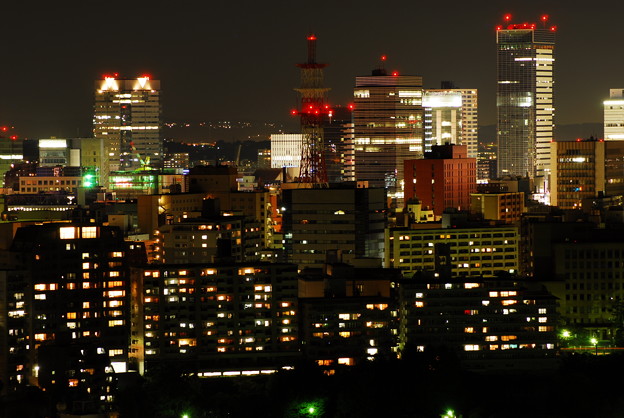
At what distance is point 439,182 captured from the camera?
103125 mm

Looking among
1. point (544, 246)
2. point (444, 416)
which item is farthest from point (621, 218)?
point (444, 416)

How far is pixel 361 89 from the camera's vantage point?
12444cm

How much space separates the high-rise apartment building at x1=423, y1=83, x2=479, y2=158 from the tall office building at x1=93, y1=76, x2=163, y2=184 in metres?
27.0

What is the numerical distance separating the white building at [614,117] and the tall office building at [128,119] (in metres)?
44.3

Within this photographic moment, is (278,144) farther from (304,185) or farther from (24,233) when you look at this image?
(24,233)

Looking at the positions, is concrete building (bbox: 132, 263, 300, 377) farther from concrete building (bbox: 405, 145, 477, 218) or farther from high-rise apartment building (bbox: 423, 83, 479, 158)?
high-rise apartment building (bbox: 423, 83, 479, 158)

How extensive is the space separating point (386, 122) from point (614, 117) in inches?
852

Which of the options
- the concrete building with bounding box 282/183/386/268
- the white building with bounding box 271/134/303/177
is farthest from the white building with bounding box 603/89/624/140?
the concrete building with bounding box 282/183/386/268

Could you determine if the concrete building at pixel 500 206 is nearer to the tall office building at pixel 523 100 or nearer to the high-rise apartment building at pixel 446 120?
the high-rise apartment building at pixel 446 120

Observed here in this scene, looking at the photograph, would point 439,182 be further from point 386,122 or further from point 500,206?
point 386,122

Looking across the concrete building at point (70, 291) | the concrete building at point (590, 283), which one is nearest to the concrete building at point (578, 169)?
the concrete building at point (590, 283)

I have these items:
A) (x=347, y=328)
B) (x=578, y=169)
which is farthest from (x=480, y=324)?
(x=578, y=169)

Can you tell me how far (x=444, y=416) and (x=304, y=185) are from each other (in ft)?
116

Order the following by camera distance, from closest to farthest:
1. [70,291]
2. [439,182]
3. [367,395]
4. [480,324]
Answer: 1. [367,395]
2. [480,324]
3. [70,291]
4. [439,182]
